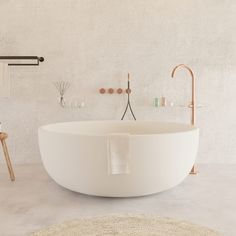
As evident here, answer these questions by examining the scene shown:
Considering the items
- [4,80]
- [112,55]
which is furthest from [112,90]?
[4,80]

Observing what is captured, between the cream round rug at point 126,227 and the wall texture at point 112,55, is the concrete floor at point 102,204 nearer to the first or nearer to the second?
the cream round rug at point 126,227

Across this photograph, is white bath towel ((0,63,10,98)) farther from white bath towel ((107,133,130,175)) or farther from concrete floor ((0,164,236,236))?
white bath towel ((107,133,130,175))

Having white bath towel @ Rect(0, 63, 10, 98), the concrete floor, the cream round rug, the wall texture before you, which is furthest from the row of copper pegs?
the cream round rug

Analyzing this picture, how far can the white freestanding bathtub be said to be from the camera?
2.45 m

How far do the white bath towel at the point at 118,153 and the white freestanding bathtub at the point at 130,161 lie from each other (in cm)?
4

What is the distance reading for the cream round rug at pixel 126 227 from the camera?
197 centimetres

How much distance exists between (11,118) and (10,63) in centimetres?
70

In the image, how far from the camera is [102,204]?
100 inches

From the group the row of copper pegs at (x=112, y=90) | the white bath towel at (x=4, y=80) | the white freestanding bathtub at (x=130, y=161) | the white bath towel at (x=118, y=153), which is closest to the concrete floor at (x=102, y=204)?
the white freestanding bathtub at (x=130, y=161)

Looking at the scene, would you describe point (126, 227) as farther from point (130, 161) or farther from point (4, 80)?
point (4, 80)

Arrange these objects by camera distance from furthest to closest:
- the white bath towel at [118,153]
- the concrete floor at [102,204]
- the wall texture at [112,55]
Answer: the wall texture at [112,55]
the white bath towel at [118,153]
the concrete floor at [102,204]

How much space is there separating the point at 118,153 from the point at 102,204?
0.46 m

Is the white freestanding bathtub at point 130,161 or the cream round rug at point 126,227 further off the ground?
the white freestanding bathtub at point 130,161

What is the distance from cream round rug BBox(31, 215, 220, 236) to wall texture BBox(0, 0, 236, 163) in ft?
6.67
